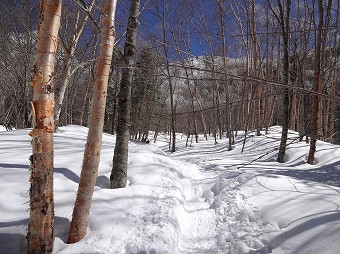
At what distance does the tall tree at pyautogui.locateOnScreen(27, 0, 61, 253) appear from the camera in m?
2.21

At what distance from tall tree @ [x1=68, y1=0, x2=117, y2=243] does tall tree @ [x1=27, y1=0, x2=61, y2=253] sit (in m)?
0.33

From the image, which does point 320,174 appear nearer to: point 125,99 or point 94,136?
point 125,99

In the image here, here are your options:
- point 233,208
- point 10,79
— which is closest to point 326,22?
point 233,208

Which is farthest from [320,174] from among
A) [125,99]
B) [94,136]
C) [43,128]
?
[43,128]

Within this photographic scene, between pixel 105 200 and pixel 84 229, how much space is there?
2.68 feet

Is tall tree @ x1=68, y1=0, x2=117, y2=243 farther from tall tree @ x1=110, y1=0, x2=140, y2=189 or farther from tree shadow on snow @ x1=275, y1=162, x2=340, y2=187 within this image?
tree shadow on snow @ x1=275, y1=162, x2=340, y2=187

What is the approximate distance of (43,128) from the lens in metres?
2.26

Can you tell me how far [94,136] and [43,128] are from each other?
54cm

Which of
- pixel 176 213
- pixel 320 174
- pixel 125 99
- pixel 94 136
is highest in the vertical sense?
pixel 125 99

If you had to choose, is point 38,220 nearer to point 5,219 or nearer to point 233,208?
point 5,219

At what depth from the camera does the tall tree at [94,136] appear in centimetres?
265

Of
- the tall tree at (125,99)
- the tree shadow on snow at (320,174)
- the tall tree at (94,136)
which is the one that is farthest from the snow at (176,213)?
the tree shadow on snow at (320,174)

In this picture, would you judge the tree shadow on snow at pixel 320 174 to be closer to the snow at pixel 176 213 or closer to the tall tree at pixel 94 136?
the snow at pixel 176 213

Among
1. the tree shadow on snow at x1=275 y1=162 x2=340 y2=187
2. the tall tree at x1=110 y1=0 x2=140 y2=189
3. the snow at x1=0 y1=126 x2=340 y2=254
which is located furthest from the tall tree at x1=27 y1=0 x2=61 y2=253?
the tree shadow on snow at x1=275 y1=162 x2=340 y2=187
